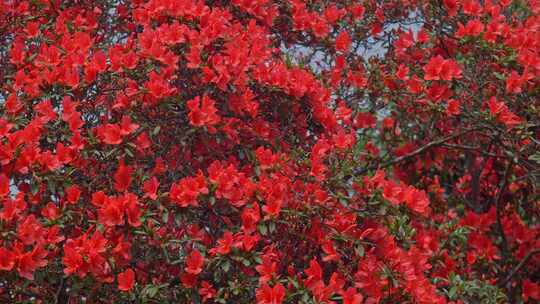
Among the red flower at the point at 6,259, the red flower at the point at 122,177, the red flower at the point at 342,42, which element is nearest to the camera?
Result: the red flower at the point at 6,259

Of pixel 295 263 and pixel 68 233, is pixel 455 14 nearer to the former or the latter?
pixel 295 263

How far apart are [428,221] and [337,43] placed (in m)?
1.68

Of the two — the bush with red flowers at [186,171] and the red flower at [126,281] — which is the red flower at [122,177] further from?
the red flower at [126,281]

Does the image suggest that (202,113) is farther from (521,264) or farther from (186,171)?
(521,264)

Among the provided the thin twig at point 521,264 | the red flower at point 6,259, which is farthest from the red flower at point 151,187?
the thin twig at point 521,264

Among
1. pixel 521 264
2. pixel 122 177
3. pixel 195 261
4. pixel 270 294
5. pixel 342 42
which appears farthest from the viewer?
pixel 521 264

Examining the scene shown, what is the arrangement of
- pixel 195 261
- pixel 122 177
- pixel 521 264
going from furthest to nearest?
pixel 521 264, pixel 122 177, pixel 195 261

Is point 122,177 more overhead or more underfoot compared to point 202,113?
A: more underfoot

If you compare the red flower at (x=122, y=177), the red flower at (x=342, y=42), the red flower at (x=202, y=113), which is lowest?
the red flower at (x=342, y=42)

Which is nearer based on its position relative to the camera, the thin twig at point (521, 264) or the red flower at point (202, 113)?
the red flower at point (202, 113)

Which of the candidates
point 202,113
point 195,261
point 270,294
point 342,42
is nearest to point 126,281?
point 195,261

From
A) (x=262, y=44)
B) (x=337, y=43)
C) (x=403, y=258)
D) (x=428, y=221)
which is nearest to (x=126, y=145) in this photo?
(x=262, y=44)

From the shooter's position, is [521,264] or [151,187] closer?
[151,187]

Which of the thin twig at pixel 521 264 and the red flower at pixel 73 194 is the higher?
the red flower at pixel 73 194
